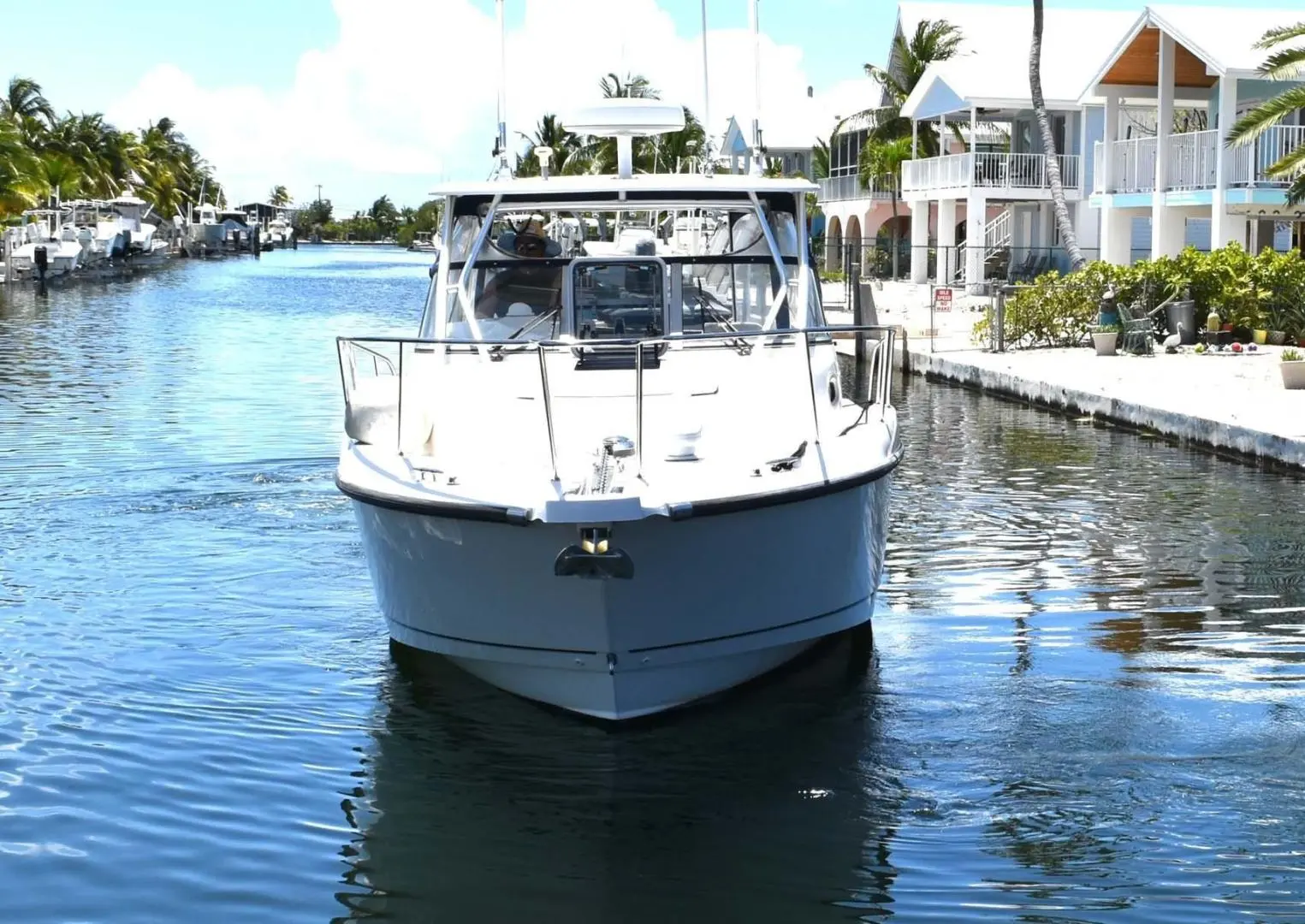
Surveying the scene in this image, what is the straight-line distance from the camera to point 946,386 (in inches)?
939

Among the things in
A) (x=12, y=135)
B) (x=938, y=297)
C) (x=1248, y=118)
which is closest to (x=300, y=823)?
(x=1248, y=118)

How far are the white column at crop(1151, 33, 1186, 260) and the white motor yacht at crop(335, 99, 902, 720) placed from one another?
2306 cm

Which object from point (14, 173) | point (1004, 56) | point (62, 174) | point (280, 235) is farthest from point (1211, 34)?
point (280, 235)

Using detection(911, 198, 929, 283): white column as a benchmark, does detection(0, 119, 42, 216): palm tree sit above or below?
above

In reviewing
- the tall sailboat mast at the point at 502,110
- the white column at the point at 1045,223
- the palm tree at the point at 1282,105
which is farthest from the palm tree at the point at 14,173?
the tall sailboat mast at the point at 502,110

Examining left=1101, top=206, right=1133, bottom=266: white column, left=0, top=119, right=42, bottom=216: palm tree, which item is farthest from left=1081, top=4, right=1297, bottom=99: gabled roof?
left=0, top=119, right=42, bottom=216: palm tree

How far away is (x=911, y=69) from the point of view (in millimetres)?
49406

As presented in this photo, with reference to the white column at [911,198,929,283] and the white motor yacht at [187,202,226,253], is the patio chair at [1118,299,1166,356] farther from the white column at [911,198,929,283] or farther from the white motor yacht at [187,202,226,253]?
the white motor yacht at [187,202,226,253]

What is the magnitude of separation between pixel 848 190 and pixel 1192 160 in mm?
25029

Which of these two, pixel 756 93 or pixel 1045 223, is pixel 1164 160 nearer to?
pixel 1045 223

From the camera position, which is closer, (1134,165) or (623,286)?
(623,286)

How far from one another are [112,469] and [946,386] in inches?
488

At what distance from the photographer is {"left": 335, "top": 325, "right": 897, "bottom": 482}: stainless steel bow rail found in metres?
7.71

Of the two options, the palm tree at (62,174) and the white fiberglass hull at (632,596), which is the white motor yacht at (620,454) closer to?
the white fiberglass hull at (632,596)
